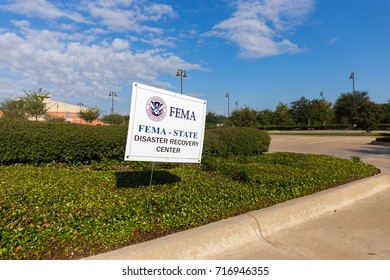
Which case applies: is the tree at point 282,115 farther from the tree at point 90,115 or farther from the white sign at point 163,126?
the white sign at point 163,126

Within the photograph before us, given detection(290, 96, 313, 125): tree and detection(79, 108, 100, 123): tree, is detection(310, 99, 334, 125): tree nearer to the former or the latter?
detection(290, 96, 313, 125): tree

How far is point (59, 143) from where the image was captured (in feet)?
20.9

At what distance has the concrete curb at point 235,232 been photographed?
286 centimetres

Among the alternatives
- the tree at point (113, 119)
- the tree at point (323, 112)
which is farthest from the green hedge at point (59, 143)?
the tree at point (323, 112)

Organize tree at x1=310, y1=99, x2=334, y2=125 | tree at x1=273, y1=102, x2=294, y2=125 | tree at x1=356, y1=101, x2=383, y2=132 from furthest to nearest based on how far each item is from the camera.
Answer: tree at x1=273, y1=102, x2=294, y2=125 → tree at x1=310, y1=99, x2=334, y2=125 → tree at x1=356, y1=101, x2=383, y2=132

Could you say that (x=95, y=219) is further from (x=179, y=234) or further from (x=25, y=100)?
(x=25, y=100)

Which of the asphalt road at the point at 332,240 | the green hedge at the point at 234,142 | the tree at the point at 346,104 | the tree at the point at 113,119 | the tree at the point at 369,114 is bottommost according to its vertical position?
the asphalt road at the point at 332,240

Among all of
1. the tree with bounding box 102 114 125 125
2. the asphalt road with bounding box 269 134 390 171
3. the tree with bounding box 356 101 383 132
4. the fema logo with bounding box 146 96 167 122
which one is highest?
the tree with bounding box 356 101 383 132

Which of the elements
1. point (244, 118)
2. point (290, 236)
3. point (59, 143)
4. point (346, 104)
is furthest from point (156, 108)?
point (346, 104)

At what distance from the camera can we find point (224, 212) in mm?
3838

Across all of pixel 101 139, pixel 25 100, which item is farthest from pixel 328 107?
pixel 101 139

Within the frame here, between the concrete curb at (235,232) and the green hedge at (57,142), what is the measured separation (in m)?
4.05

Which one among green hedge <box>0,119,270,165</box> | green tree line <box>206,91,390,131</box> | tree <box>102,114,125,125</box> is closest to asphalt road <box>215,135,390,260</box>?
green hedge <box>0,119,270,165</box>

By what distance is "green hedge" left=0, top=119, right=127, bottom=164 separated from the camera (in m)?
5.99
